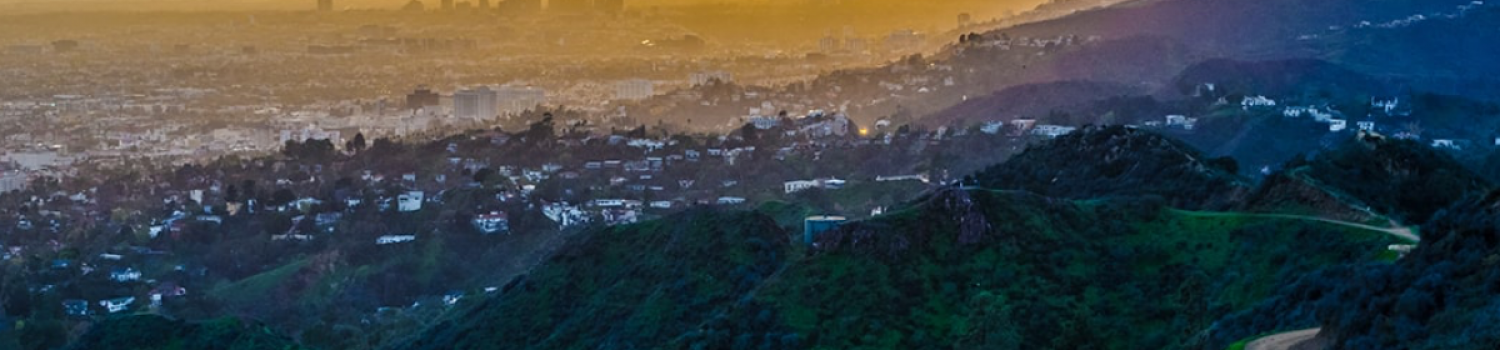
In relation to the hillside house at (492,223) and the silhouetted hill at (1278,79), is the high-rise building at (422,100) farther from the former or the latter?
the hillside house at (492,223)

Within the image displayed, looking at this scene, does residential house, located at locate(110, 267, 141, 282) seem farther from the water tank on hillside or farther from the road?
the road

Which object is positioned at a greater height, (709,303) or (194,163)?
(709,303)

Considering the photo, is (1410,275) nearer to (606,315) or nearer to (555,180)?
(606,315)

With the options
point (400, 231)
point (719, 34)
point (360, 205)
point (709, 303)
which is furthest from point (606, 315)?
point (719, 34)

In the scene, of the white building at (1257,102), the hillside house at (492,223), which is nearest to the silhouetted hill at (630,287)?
the hillside house at (492,223)

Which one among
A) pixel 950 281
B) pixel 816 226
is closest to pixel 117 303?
pixel 816 226

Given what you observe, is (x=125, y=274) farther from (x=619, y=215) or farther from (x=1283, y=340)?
(x=1283, y=340)

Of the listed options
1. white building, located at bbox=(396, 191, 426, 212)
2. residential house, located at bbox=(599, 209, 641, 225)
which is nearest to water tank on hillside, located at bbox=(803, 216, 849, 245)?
residential house, located at bbox=(599, 209, 641, 225)
